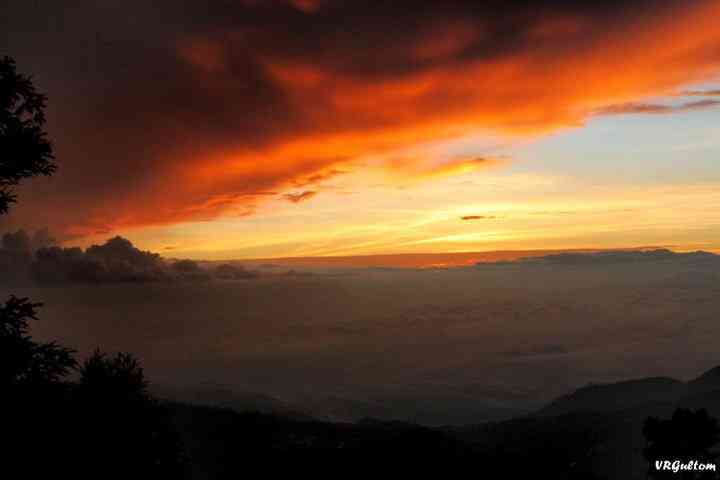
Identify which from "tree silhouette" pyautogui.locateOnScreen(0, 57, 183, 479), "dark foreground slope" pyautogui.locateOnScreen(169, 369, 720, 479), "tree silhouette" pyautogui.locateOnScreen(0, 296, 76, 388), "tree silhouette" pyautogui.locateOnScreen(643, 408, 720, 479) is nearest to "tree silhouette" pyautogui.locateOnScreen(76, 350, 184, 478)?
"tree silhouette" pyautogui.locateOnScreen(0, 57, 183, 479)

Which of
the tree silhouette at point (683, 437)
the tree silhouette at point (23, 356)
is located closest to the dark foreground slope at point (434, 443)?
the tree silhouette at point (683, 437)

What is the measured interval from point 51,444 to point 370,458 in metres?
81.9

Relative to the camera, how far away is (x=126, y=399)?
1530 cm

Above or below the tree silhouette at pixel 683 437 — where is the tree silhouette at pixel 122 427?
above

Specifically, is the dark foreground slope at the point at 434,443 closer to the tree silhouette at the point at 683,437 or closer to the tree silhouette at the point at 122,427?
the tree silhouette at the point at 683,437

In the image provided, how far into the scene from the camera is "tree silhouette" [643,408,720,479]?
32.3 m

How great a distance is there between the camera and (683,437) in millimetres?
32688

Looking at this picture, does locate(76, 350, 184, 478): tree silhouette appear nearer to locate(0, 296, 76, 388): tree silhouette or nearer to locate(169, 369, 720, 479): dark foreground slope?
locate(0, 296, 76, 388): tree silhouette

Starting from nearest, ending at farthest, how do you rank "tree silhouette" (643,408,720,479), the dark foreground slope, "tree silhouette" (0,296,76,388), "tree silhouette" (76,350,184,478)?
1. "tree silhouette" (0,296,76,388)
2. "tree silhouette" (76,350,184,478)
3. "tree silhouette" (643,408,720,479)
4. the dark foreground slope

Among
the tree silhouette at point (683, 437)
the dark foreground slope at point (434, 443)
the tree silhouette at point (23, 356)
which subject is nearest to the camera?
the tree silhouette at point (23, 356)

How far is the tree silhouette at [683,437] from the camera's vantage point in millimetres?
32312

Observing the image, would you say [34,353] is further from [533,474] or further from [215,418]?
[215,418]

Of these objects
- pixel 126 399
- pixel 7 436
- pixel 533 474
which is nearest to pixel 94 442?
pixel 126 399

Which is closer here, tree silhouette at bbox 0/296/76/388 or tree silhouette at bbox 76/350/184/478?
tree silhouette at bbox 0/296/76/388
